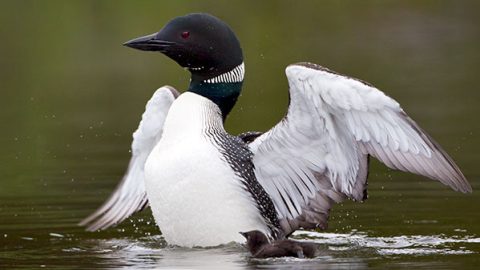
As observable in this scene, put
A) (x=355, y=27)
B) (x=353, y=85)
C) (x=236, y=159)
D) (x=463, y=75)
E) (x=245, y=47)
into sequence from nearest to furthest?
(x=353, y=85) < (x=236, y=159) < (x=463, y=75) < (x=245, y=47) < (x=355, y=27)

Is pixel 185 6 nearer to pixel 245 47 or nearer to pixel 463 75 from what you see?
pixel 245 47

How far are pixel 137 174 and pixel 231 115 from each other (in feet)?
17.8

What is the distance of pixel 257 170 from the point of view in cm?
945

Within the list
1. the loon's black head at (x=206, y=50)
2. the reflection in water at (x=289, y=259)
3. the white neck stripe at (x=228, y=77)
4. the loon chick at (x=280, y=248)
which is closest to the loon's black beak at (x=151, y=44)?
the loon's black head at (x=206, y=50)

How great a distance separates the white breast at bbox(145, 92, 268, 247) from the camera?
29.8 feet

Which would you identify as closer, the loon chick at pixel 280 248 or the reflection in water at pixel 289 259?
the reflection in water at pixel 289 259

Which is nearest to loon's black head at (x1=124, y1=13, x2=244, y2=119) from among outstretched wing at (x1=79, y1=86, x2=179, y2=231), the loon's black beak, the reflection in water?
the loon's black beak

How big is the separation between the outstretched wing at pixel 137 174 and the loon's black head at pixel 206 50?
46cm

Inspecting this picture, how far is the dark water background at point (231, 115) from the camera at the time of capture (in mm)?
9203

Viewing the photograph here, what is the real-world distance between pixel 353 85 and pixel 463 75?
1066cm

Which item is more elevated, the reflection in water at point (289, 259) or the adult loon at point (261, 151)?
the adult loon at point (261, 151)

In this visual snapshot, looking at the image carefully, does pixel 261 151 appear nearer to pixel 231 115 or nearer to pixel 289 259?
pixel 289 259

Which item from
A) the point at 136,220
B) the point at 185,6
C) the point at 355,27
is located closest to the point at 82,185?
the point at 136,220

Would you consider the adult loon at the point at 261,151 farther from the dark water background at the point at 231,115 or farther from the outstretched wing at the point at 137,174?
the outstretched wing at the point at 137,174
